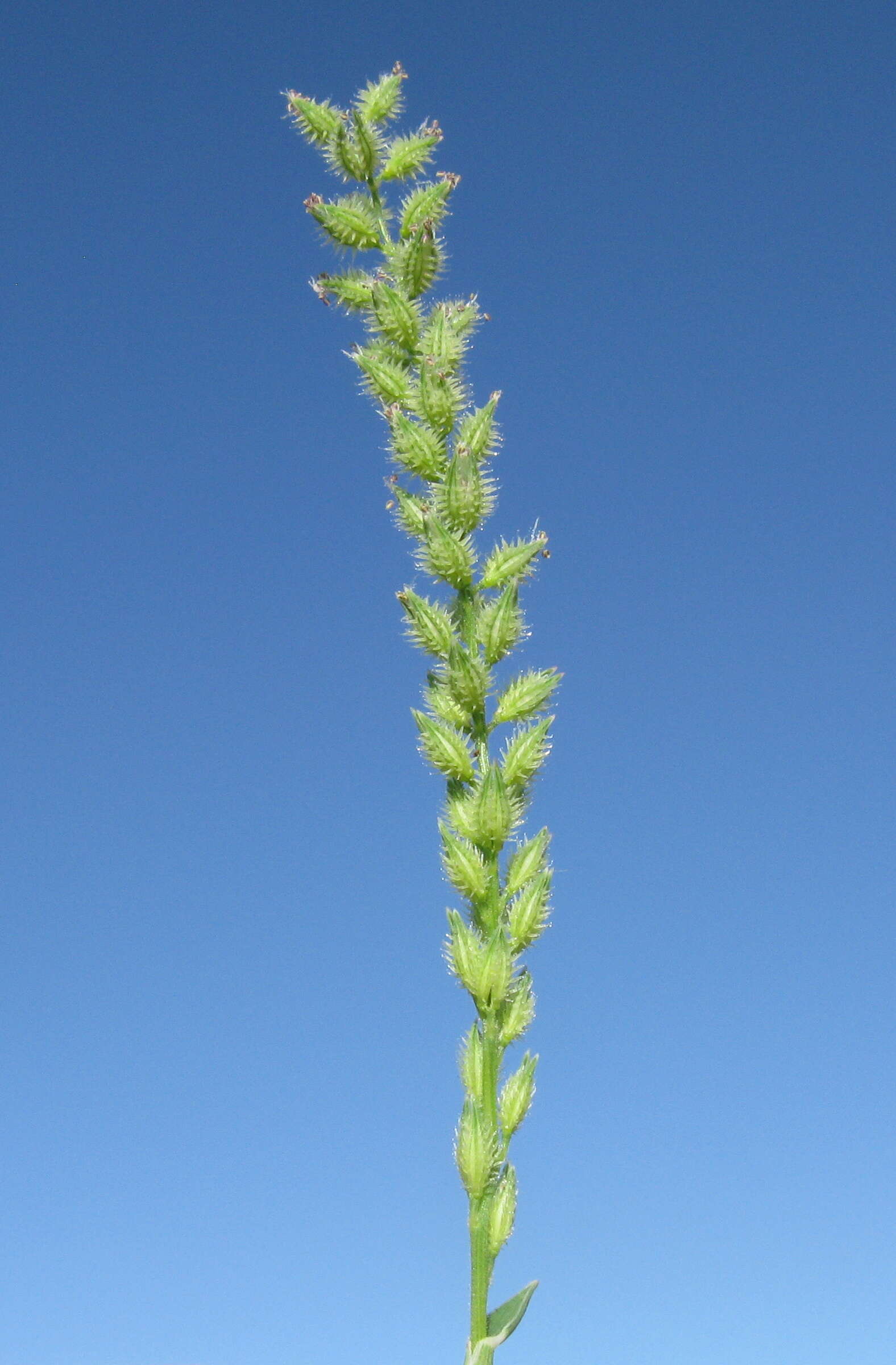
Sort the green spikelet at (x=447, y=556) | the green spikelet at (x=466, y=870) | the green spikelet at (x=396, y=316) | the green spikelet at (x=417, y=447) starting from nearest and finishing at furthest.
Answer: the green spikelet at (x=466, y=870) → the green spikelet at (x=447, y=556) → the green spikelet at (x=417, y=447) → the green spikelet at (x=396, y=316)

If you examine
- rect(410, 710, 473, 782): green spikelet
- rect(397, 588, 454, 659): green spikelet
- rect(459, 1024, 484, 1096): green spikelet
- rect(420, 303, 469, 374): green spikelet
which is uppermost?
rect(420, 303, 469, 374): green spikelet

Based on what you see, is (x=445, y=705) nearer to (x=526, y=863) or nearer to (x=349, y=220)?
(x=526, y=863)

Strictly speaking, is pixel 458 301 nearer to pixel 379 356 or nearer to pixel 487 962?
pixel 379 356

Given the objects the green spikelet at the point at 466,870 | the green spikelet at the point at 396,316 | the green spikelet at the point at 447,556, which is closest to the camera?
the green spikelet at the point at 466,870

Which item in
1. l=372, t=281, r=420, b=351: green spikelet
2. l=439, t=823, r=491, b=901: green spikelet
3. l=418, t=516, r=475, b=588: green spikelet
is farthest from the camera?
l=372, t=281, r=420, b=351: green spikelet

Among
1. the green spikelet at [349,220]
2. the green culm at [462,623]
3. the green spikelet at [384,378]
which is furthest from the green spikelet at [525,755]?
the green spikelet at [349,220]

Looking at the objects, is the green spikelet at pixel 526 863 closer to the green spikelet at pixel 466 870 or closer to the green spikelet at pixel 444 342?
the green spikelet at pixel 466 870

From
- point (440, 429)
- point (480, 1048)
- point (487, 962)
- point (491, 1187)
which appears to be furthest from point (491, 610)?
point (491, 1187)

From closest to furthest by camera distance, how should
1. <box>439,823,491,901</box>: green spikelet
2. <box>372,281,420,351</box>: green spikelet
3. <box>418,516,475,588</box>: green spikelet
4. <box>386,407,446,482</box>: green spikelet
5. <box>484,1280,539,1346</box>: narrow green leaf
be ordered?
<box>484,1280,539,1346</box>: narrow green leaf, <box>439,823,491,901</box>: green spikelet, <box>418,516,475,588</box>: green spikelet, <box>386,407,446,482</box>: green spikelet, <box>372,281,420,351</box>: green spikelet

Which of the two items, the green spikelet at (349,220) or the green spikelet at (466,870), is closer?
the green spikelet at (466,870)

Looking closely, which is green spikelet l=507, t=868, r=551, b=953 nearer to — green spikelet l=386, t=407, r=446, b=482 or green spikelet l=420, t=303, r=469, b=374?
green spikelet l=386, t=407, r=446, b=482

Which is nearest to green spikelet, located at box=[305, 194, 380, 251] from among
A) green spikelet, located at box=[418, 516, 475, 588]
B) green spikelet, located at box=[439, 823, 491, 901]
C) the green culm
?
the green culm

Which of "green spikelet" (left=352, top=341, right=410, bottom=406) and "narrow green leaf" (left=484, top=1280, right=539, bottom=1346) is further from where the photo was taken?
"green spikelet" (left=352, top=341, right=410, bottom=406)
